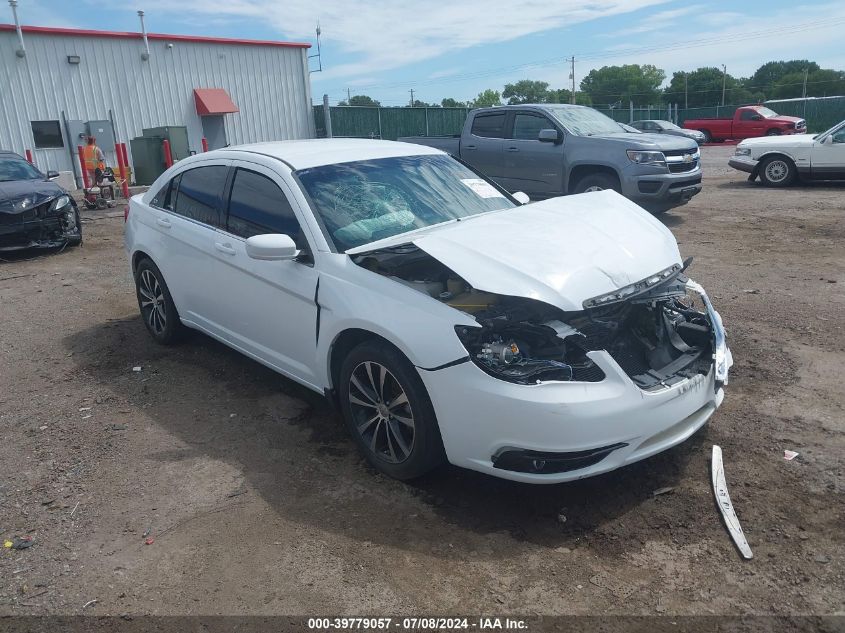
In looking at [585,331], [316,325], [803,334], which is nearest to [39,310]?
[316,325]

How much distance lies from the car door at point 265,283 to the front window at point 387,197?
Answer: 212 millimetres

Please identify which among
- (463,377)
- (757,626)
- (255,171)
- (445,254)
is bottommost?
(757,626)

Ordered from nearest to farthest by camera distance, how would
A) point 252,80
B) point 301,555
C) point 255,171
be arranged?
point 301,555 → point 255,171 → point 252,80

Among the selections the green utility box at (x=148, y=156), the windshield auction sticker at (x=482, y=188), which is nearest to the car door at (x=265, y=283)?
the windshield auction sticker at (x=482, y=188)

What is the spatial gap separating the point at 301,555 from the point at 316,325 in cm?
131

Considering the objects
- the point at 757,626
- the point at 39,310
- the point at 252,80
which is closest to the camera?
the point at 757,626

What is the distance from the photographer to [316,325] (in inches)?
151

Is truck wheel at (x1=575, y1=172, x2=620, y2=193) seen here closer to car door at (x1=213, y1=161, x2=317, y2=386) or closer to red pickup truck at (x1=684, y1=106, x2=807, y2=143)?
car door at (x1=213, y1=161, x2=317, y2=386)

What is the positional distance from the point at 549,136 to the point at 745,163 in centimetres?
716

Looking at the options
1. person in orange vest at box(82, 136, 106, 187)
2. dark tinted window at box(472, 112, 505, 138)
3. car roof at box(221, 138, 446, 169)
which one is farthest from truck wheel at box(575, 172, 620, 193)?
person in orange vest at box(82, 136, 106, 187)

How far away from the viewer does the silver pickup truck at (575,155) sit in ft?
33.7

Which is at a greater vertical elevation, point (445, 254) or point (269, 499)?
point (445, 254)

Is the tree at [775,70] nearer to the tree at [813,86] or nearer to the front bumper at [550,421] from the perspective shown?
the tree at [813,86]

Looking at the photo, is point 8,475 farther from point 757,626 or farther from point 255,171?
point 757,626
